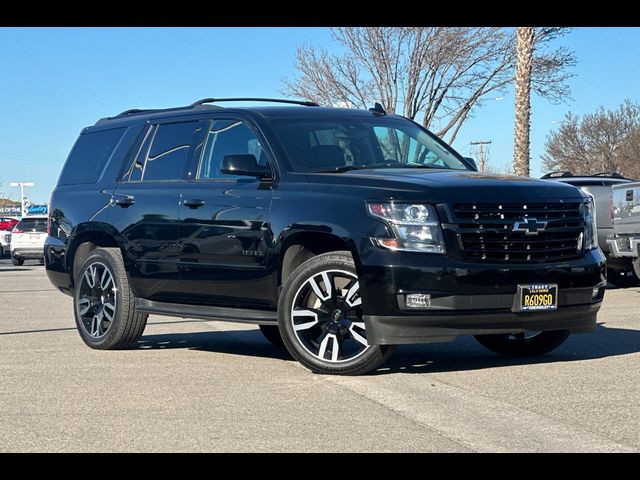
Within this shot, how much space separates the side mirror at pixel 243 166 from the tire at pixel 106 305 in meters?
1.84

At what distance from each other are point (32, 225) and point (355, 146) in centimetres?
2838

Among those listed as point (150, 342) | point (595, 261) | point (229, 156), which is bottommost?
point (150, 342)

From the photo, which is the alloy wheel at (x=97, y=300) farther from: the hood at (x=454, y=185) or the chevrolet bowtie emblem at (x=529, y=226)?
the chevrolet bowtie emblem at (x=529, y=226)

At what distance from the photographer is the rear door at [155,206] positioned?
9.51 m

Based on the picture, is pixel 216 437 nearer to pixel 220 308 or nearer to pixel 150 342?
pixel 220 308

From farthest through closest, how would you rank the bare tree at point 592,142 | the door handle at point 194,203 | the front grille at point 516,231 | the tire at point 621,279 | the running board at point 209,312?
the bare tree at point 592,142 → the tire at point 621,279 → the door handle at point 194,203 → the running board at point 209,312 → the front grille at point 516,231

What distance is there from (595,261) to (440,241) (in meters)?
1.43

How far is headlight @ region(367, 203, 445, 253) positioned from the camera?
776 centimetres

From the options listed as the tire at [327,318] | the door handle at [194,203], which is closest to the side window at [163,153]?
the door handle at [194,203]

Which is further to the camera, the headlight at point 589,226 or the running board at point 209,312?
the running board at point 209,312

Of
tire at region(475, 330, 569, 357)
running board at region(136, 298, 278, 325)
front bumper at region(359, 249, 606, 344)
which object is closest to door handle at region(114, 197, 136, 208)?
running board at region(136, 298, 278, 325)

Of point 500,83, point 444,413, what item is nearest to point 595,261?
point 444,413

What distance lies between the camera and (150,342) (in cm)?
1097

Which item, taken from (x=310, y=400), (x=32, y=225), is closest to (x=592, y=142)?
(x=32, y=225)
